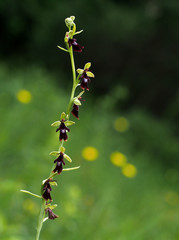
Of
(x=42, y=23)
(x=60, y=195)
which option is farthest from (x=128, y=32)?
(x=60, y=195)

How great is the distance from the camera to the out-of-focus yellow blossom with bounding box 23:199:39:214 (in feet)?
10.2

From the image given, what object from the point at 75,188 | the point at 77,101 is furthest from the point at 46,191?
the point at 75,188

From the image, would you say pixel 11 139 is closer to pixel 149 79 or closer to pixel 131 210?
pixel 131 210

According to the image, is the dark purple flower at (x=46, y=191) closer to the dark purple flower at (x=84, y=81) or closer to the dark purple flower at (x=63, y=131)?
the dark purple flower at (x=63, y=131)

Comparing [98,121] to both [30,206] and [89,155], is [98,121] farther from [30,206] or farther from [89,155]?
[30,206]

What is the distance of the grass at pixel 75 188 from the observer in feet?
10.1

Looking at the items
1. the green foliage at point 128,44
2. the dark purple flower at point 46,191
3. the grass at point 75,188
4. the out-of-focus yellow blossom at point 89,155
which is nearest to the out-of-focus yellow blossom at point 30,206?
the grass at point 75,188

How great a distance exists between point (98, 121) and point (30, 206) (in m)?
3.61

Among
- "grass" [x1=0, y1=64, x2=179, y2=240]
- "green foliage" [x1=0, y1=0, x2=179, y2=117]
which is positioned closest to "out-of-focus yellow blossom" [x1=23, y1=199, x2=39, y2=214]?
"grass" [x1=0, y1=64, x2=179, y2=240]

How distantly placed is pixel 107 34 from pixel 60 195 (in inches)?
387

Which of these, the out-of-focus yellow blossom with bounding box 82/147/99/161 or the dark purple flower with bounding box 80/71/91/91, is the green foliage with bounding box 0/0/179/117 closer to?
the out-of-focus yellow blossom with bounding box 82/147/99/161

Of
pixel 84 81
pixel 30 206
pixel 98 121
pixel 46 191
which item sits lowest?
pixel 46 191

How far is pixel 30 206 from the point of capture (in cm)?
314

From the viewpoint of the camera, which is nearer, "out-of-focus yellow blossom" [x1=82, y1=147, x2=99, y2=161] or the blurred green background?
the blurred green background
